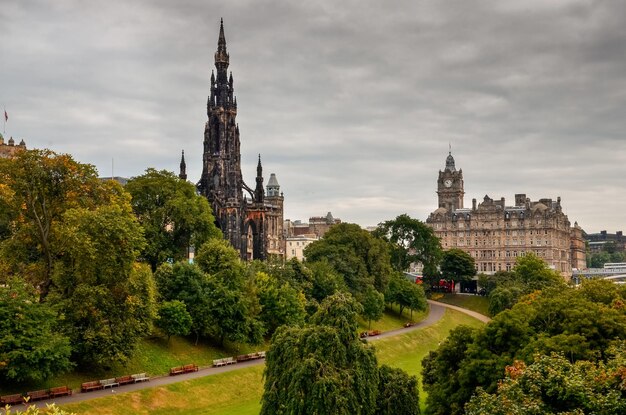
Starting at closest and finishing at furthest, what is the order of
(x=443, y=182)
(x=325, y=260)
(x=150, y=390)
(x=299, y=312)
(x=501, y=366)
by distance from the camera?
1. (x=501, y=366)
2. (x=150, y=390)
3. (x=299, y=312)
4. (x=325, y=260)
5. (x=443, y=182)

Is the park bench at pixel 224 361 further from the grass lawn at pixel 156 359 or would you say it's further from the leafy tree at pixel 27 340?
the leafy tree at pixel 27 340

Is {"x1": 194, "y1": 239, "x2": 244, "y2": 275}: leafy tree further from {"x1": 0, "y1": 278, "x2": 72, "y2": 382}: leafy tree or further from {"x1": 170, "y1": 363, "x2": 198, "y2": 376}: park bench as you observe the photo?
{"x1": 0, "y1": 278, "x2": 72, "y2": 382}: leafy tree

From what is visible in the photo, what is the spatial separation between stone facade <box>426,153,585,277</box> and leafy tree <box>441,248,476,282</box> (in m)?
24.7

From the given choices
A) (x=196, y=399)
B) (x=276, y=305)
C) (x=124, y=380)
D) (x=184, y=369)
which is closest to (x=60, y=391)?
(x=124, y=380)

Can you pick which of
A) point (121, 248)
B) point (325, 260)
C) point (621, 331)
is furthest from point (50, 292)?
point (325, 260)

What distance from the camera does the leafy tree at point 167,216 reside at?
241 ft

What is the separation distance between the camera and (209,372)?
55688mm

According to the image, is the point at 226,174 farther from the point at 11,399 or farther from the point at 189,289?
the point at 11,399

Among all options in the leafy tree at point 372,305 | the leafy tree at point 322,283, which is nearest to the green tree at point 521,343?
the leafy tree at point 322,283

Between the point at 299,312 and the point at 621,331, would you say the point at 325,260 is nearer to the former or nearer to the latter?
the point at 299,312

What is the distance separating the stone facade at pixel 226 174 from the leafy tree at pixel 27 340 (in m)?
55.7

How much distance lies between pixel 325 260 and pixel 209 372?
36.3 m

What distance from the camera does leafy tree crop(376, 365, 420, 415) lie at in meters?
38.2

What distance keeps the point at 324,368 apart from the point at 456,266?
325ft
